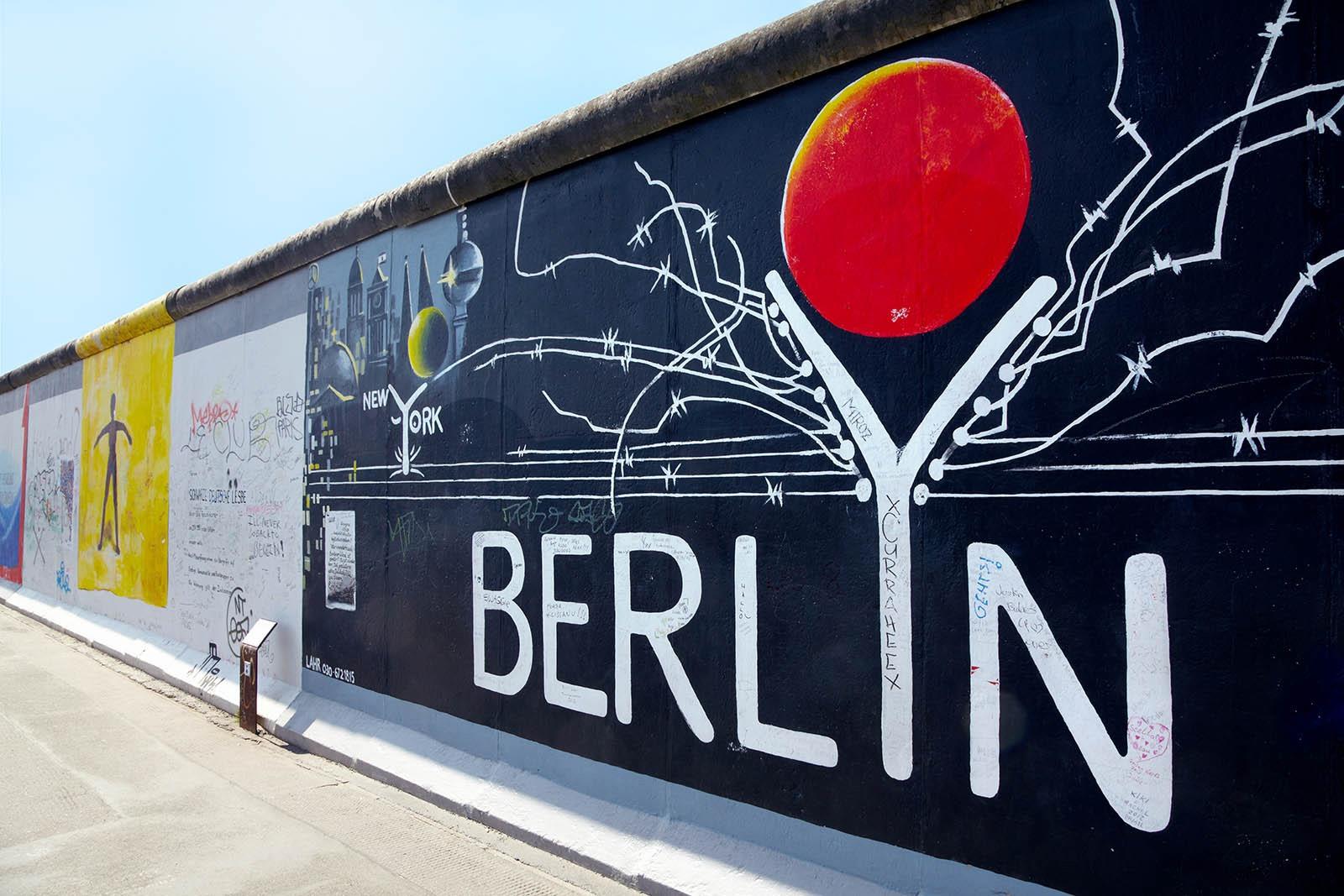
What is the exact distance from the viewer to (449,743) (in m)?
6.46

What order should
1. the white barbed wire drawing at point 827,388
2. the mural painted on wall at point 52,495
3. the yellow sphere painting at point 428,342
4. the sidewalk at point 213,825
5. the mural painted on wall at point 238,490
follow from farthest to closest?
1. the mural painted on wall at point 52,495
2. the mural painted on wall at point 238,490
3. the yellow sphere painting at point 428,342
4. the sidewalk at point 213,825
5. the white barbed wire drawing at point 827,388

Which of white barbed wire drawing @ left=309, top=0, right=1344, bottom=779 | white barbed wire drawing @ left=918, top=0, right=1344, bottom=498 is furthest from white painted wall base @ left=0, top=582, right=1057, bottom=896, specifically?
white barbed wire drawing @ left=918, top=0, right=1344, bottom=498

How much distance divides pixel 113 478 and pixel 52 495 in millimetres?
3889

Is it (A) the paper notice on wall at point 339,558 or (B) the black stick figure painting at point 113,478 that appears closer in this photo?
(A) the paper notice on wall at point 339,558

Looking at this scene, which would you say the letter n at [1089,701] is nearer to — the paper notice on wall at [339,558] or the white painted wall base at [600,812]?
the white painted wall base at [600,812]

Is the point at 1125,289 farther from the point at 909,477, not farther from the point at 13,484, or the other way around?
the point at 13,484

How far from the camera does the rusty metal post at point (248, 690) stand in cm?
813

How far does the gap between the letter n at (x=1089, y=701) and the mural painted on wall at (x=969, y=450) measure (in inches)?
0.5

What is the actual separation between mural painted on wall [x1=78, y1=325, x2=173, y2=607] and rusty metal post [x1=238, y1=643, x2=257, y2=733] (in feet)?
13.1

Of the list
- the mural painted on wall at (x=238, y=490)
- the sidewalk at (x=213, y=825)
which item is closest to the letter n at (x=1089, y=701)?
the sidewalk at (x=213, y=825)

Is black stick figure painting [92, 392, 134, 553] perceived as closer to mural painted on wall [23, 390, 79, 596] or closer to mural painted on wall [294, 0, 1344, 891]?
mural painted on wall [23, 390, 79, 596]

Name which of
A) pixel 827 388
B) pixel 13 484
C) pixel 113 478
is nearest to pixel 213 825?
pixel 827 388

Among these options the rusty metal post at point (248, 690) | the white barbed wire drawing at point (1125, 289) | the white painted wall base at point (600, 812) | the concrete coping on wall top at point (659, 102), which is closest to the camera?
the white barbed wire drawing at point (1125, 289)

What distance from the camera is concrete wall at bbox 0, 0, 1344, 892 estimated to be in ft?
10.1
